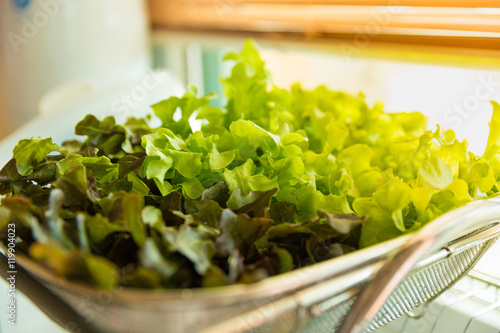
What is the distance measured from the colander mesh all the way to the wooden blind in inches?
15.0

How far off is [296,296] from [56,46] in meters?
0.87

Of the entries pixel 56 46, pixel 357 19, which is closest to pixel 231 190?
pixel 357 19

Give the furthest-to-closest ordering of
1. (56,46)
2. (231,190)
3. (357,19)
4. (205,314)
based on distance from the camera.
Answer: (56,46), (357,19), (231,190), (205,314)

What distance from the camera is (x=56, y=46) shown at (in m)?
1.01

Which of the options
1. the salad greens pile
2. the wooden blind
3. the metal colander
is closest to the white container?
the wooden blind

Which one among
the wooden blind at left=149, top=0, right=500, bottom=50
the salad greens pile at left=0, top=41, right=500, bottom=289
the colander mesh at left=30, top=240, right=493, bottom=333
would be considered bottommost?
the colander mesh at left=30, top=240, right=493, bottom=333

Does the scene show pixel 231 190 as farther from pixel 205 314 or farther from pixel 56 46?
pixel 56 46

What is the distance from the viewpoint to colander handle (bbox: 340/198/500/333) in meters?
0.34

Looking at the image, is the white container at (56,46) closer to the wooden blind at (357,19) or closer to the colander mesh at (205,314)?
the wooden blind at (357,19)

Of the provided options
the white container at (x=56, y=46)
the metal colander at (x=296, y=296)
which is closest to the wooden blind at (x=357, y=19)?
the white container at (x=56, y=46)

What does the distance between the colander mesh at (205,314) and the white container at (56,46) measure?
2.12ft

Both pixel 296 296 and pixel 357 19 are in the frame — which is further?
pixel 357 19

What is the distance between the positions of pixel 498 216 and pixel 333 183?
0.47 feet

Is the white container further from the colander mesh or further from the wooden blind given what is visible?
the colander mesh
